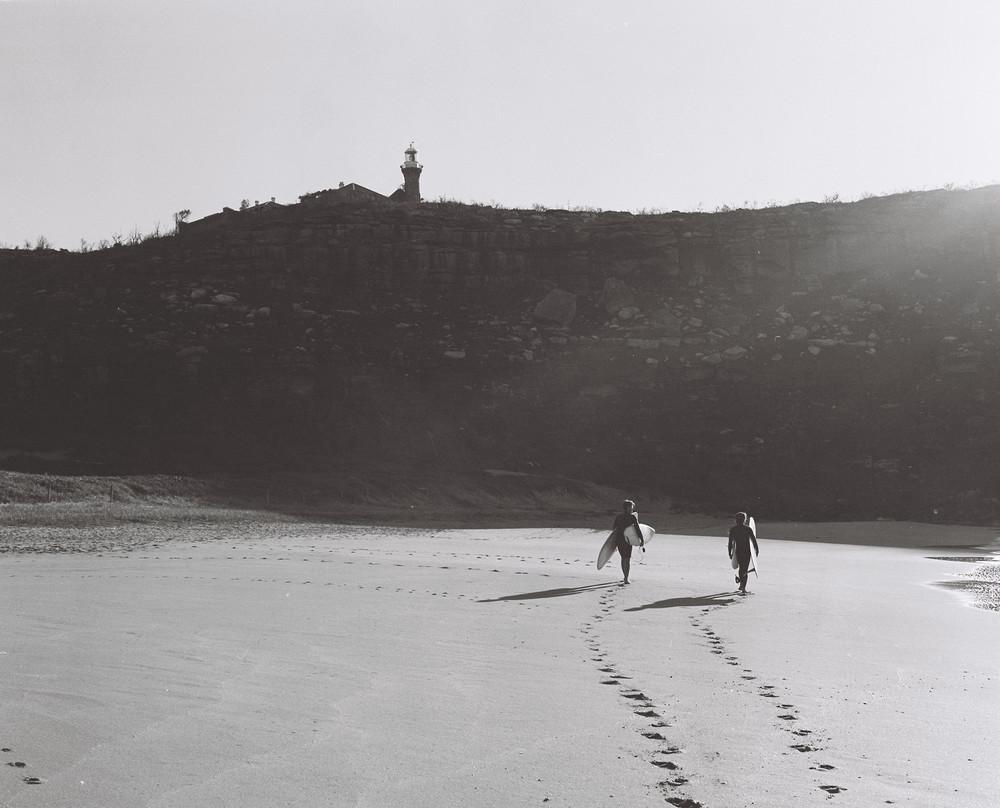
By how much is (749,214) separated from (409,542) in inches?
1184

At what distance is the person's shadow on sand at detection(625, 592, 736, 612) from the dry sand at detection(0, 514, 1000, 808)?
91mm

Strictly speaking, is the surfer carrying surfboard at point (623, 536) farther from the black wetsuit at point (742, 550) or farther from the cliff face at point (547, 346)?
the cliff face at point (547, 346)

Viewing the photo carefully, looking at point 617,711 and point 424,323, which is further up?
point 424,323

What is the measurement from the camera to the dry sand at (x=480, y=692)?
4.85 meters

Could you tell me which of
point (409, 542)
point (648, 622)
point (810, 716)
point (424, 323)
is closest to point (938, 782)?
point (810, 716)

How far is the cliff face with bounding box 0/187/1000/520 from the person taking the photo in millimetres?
38031

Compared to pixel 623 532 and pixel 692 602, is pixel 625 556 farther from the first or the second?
pixel 692 602

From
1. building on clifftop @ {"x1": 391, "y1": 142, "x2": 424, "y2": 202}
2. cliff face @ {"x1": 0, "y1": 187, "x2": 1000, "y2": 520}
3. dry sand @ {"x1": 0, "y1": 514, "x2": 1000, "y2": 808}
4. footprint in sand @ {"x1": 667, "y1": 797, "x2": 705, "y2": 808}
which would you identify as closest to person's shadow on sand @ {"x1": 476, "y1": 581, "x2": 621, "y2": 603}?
dry sand @ {"x1": 0, "y1": 514, "x2": 1000, "y2": 808}

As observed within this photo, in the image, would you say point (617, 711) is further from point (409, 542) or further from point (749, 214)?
point (749, 214)

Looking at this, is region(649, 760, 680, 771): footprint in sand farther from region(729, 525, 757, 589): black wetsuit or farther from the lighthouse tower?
the lighthouse tower

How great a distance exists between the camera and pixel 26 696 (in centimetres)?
618

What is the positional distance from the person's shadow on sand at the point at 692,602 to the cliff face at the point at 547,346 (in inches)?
840

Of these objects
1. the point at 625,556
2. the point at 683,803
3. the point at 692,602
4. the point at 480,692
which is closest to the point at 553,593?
the point at 692,602

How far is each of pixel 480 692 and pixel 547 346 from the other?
35712mm
